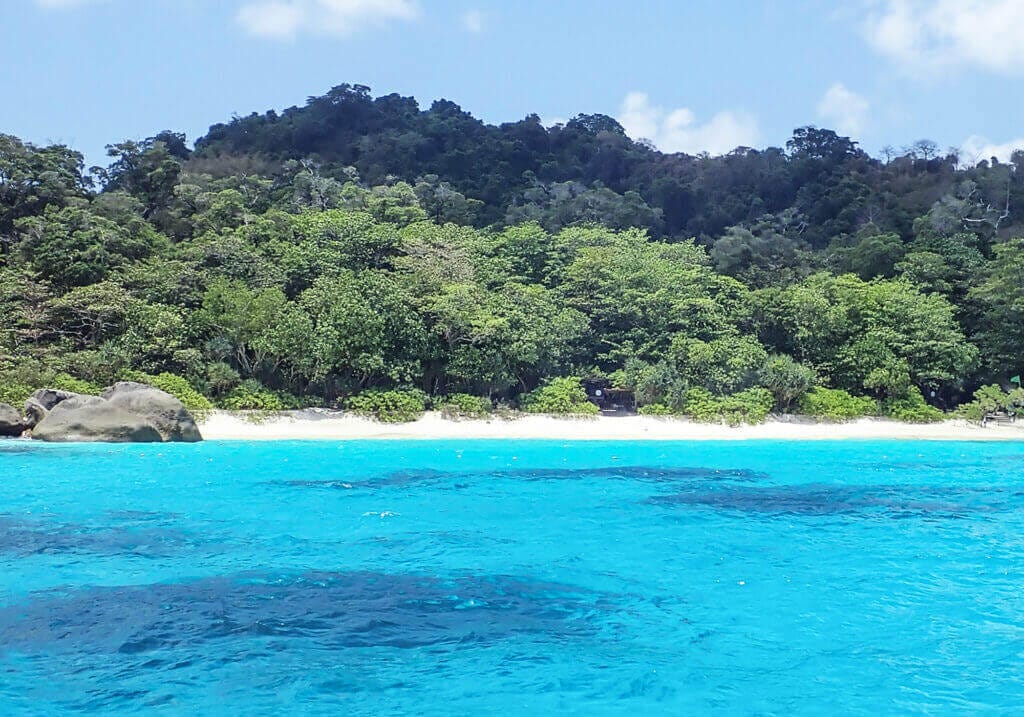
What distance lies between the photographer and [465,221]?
46938 mm

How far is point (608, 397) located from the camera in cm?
3281

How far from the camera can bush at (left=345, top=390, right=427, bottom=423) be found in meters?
27.8

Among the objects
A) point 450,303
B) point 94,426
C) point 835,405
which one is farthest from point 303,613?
point 835,405

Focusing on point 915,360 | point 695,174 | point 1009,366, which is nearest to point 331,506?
point 915,360

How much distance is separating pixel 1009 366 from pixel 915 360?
165 inches

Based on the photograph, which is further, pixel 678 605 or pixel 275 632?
pixel 678 605

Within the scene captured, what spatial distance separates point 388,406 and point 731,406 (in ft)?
40.8

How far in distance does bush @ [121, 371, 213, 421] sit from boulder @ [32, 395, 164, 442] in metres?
3.32

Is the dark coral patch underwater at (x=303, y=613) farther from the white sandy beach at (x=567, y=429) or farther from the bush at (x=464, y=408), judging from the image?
the bush at (x=464, y=408)

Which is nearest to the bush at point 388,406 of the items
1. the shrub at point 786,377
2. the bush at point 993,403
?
the shrub at point 786,377

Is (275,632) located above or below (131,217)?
below

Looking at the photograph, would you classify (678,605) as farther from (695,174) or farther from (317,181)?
(695,174)

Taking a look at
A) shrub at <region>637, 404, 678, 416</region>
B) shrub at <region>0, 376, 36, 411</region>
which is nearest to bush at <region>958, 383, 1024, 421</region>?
shrub at <region>637, 404, 678, 416</region>

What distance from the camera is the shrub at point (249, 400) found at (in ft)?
89.7
